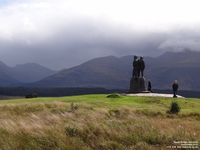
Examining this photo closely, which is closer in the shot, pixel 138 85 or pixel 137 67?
pixel 138 85

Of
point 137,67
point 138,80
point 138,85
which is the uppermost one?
point 137,67

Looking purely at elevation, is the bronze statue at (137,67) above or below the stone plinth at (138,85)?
above

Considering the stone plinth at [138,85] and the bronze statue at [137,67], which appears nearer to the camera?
the stone plinth at [138,85]

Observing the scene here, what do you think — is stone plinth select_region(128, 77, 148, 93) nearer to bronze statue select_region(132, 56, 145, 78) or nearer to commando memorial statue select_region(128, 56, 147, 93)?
commando memorial statue select_region(128, 56, 147, 93)

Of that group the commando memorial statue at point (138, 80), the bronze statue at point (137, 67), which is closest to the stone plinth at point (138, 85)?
the commando memorial statue at point (138, 80)

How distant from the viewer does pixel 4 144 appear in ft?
28.3

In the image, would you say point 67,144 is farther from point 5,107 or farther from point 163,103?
point 163,103

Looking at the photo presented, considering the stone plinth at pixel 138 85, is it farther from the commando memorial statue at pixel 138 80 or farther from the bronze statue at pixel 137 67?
the bronze statue at pixel 137 67

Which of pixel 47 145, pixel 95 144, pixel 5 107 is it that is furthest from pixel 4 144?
pixel 5 107

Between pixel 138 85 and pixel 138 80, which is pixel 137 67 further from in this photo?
pixel 138 85

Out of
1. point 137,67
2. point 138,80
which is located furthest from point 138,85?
point 137,67

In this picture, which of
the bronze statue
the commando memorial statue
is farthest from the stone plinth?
the bronze statue

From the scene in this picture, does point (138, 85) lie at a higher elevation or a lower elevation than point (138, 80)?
lower

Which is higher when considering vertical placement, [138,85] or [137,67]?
[137,67]
